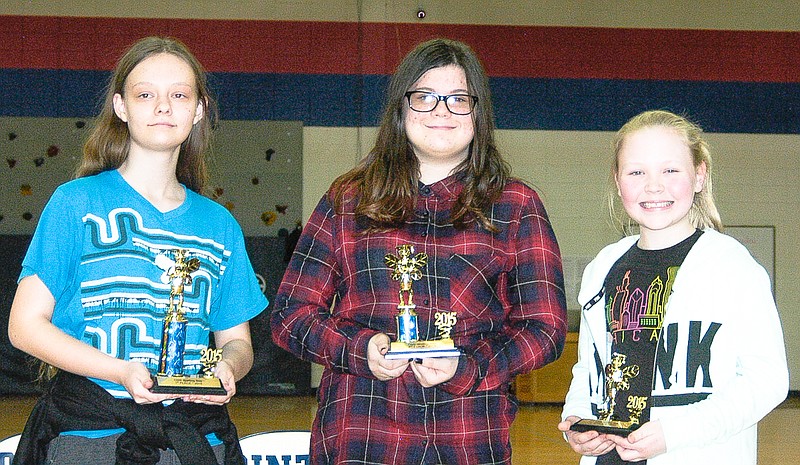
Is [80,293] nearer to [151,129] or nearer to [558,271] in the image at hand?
[151,129]

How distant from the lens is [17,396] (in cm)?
860

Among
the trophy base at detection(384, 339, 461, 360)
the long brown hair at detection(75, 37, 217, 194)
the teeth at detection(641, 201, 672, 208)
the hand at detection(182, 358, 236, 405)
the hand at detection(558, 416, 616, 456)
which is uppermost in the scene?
the long brown hair at detection(75, 37, 217, 194)

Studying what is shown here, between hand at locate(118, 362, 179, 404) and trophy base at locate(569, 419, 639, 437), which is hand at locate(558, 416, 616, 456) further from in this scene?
hand at locate(118, 362, 179, 404)

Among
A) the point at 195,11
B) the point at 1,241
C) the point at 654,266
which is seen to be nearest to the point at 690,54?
Answer: the point at 195,11

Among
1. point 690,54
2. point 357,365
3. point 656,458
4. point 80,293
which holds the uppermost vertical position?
point 690,54

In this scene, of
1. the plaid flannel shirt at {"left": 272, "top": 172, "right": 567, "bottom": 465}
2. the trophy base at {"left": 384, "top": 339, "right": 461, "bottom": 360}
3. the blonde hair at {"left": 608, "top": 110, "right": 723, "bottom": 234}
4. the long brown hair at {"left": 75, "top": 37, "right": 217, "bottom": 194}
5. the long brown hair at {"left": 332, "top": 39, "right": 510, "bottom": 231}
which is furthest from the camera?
the blonde hair at {"left": 608, "top": 110, "right": 723, "bottom": 234}

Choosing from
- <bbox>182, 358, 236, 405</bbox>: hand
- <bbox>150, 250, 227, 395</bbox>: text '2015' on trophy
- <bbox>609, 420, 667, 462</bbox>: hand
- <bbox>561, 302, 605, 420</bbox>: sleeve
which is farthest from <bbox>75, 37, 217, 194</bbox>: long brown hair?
<bbox>609, 420, 667, 462</bbox>: hand

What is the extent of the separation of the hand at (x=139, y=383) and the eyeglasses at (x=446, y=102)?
72cm

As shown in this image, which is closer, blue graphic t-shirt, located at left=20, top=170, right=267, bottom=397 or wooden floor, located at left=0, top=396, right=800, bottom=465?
blue graphic t-shirt, located at left=20, top=170, right=267, bottom=397

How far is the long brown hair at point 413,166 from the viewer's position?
1883 millimetres

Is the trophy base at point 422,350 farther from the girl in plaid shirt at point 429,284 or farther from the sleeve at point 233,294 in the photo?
the sleeve at point 233,294

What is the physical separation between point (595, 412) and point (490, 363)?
463 mm

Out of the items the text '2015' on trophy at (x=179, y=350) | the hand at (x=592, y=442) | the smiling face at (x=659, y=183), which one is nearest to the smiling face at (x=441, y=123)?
the smiling face at (x=659, y=183)

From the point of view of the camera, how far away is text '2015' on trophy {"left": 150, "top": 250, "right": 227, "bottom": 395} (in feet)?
5.65
